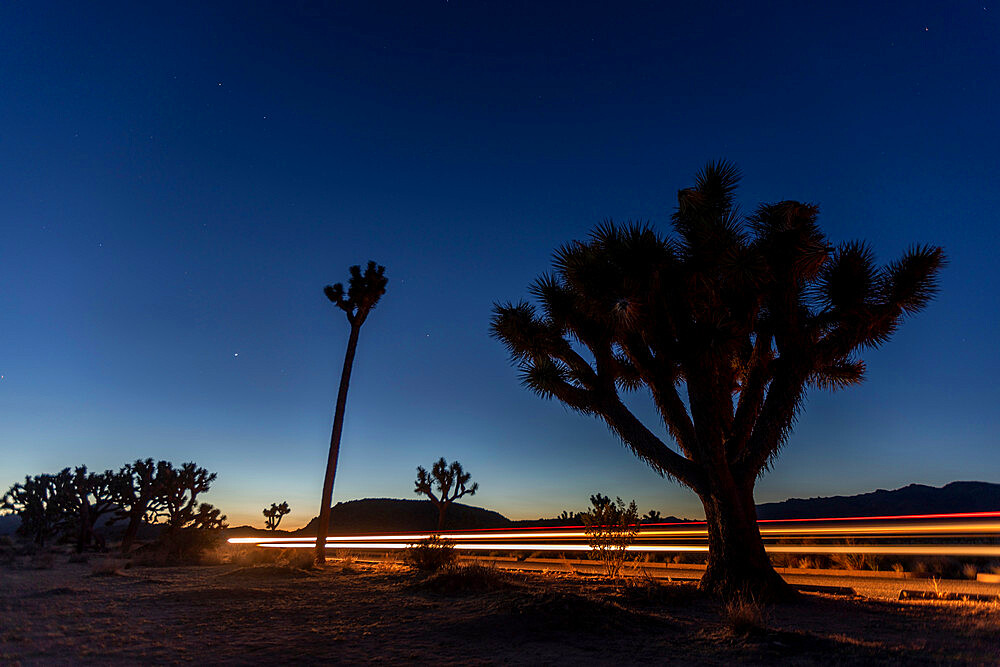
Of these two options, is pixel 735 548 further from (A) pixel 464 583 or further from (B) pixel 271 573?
(B) pixel 271 573

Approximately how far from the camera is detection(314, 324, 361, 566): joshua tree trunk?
19625mm

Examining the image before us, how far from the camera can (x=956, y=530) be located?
11906mm

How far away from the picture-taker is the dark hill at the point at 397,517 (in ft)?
237

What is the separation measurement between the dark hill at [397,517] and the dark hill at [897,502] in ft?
121

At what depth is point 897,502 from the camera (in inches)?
2581

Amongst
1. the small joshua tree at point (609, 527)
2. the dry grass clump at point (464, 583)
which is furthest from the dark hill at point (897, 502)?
the dry grass clump at point (464, 583)

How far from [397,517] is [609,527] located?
6758 centimetres

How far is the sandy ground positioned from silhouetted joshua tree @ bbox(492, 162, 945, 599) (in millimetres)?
2348

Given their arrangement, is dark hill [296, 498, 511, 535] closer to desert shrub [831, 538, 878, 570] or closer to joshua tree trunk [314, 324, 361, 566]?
joshua tree trunk [314, 324, 361, 566]

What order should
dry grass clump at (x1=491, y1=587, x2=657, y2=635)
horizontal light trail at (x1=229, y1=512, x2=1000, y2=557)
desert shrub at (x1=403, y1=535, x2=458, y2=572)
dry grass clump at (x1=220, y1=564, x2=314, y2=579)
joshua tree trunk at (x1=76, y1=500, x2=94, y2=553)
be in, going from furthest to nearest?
joshua tree trunk at (x1=76, y1=500, x2=94, y2=553), desert shrub at (x1=403, y1=535, x2=458, y2=572), dry grass clump at (x1=220, y1=564, x2=314, y2=579), horizontal light trail at (x1=229, y1=512, x2=1000, y2=557), dry grass clump at (x1=491, y1=587, x2=657, y2=635)

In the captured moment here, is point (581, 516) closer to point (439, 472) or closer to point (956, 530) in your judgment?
point (956, 530)

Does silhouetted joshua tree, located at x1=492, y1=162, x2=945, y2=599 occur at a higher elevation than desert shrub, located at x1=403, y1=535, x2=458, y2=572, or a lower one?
higher

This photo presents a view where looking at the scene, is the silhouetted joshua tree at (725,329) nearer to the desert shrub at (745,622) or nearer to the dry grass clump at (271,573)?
the desert shrub at (745,622)

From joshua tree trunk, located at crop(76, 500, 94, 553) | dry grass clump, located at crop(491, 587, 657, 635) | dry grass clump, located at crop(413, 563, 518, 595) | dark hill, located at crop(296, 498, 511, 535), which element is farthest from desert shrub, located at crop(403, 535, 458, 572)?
dark hill, located at crop(296, 498, 511, 535)
